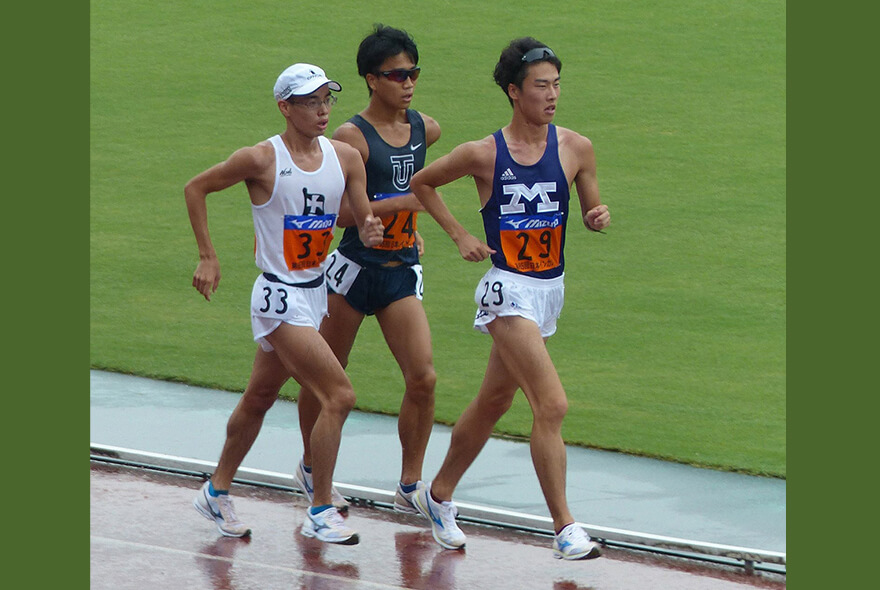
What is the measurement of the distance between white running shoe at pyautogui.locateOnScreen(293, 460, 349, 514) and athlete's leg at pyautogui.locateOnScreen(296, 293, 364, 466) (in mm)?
69

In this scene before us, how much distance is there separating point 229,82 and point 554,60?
13.2 metres

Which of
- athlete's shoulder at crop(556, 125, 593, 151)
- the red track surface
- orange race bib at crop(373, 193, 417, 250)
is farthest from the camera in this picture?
orange race bib at crop(373, 193, 417, 250)

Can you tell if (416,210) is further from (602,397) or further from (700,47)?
(700,47)

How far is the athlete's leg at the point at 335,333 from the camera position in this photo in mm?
7473

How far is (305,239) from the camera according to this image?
22.5 feet

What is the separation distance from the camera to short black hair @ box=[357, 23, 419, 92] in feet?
24.1

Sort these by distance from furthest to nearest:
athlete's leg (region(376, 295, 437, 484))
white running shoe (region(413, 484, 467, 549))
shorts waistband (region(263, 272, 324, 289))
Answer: athlete's leg (region(376, 295, 437, 484))
white running shoe (region(413, 484, 467, 549))
shorts waistband (region(263, 272, 324, 289))

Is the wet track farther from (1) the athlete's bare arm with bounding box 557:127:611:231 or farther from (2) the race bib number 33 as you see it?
(1) the athlete's bare arm with bounding box 557:127:611:231

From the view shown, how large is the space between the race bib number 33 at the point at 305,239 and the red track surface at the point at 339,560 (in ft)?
4.77

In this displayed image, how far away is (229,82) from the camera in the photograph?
1936 centimetres

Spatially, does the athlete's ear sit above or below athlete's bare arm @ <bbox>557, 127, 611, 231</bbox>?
above

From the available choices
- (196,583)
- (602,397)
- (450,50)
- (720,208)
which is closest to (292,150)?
(196,583)

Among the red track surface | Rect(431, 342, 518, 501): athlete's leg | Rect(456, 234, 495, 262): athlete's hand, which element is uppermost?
Rect(456, 234, 495, 262): athlete's hand

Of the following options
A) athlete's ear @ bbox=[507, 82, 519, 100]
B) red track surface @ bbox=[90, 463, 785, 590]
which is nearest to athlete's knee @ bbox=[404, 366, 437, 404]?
red track surface @ bbox=[90, 463, 785, 590]
